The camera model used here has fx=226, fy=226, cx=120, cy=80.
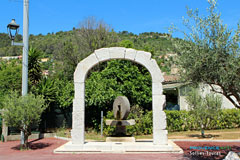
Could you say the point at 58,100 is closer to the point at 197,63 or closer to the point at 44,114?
the point at 44,114

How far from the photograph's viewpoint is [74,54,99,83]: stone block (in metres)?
10.1

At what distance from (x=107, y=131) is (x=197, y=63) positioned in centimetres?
976

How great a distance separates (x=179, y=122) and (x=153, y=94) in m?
7.49

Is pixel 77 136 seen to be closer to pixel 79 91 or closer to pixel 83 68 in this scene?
pixel 79 91

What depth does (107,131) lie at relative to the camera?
579 inches

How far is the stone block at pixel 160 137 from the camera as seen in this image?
963 cm

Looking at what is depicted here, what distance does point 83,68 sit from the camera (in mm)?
10164

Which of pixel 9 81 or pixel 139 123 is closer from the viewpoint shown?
pixel 139 123

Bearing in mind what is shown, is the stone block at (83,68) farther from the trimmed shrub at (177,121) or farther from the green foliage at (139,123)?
the green foliage at (139,123)

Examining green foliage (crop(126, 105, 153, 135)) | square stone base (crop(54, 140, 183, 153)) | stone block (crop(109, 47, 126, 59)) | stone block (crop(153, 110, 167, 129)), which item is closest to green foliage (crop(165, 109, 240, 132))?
green foliage (crop(126, 105, 153, 135))

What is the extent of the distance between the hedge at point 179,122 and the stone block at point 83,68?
Result: 5292 millimetres

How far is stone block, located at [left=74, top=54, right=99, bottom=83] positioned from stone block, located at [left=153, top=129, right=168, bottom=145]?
3970 mm

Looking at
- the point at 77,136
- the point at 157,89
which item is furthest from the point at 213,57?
the point at 77,136

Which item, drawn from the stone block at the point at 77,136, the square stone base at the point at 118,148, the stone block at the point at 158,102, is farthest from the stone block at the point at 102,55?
the square stone base at the point at 118,148
